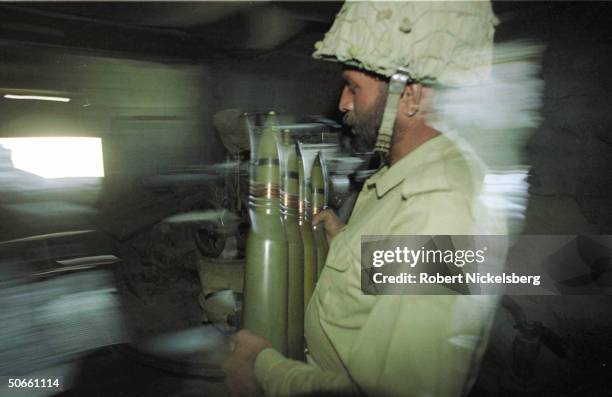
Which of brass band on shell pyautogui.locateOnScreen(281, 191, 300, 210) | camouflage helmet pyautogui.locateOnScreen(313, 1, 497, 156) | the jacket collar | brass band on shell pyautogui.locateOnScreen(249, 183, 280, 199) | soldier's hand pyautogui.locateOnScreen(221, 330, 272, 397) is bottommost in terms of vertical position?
soldier's hand pyautogui.locateOnScreen(221, 330, 272, 397)

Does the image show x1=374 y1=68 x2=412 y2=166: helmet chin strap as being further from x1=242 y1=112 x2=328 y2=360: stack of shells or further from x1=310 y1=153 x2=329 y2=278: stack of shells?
x1=310 y1=153 x2=329 y2=278: stack of shells

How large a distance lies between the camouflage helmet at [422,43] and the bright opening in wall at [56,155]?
3.45m

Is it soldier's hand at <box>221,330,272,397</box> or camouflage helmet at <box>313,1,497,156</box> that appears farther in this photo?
soldier's hand at <box>221,330,272,397</box>

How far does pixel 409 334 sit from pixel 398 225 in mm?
296

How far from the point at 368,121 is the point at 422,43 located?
304 millimetres

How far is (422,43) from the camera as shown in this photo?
3.75ft

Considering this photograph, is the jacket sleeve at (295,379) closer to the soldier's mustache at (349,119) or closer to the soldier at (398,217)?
the soldier at (398,217)

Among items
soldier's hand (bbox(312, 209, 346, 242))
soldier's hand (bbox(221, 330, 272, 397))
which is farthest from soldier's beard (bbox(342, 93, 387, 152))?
soldier's hand (bbox(221, 330, 272, 397))

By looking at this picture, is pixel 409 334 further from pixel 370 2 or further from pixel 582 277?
pixel 582 277

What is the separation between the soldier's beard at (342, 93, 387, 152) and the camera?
48.5 inches

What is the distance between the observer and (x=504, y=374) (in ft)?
8.56

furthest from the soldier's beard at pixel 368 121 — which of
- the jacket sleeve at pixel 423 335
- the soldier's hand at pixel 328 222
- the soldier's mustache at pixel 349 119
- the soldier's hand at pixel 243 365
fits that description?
the soldier's hand at pixel 243 365

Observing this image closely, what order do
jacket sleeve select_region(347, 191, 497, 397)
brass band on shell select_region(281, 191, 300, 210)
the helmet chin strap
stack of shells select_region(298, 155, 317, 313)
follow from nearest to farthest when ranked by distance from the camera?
jacket sleeve select_region(347, 191, 497, 397) → the helmet chin strap → brass band on shell select_region(281, 191, 300, 210) → stack of shells select_region(298, 155, 317, 313)

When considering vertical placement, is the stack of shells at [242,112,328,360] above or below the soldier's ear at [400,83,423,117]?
below
